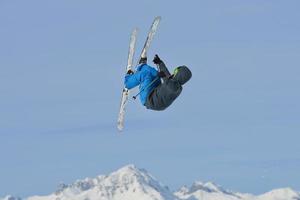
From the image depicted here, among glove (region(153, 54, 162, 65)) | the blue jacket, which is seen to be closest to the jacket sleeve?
the blue jacket

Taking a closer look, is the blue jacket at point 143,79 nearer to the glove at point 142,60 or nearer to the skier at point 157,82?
the skier at point 157,82

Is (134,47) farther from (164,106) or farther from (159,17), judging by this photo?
(164,106)

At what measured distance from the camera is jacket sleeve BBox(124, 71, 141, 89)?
3269 centimetres

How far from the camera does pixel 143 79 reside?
32.5 meters

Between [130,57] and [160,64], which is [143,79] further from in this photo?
[130,57]

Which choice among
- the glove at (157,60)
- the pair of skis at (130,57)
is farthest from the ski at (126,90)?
the glove at (157,60)

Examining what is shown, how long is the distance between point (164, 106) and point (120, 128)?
3720 mm

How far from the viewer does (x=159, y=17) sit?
35.6m

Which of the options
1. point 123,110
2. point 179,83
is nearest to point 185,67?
point 179,83

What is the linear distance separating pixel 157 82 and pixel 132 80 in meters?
1.04

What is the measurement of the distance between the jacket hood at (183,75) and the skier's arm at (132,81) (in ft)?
8.19

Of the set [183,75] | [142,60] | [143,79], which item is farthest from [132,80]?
[183,75]

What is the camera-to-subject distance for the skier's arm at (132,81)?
107 feet

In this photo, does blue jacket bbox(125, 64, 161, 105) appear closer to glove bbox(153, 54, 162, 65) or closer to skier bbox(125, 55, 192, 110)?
skier bbox(125, 55, 192, 110)
